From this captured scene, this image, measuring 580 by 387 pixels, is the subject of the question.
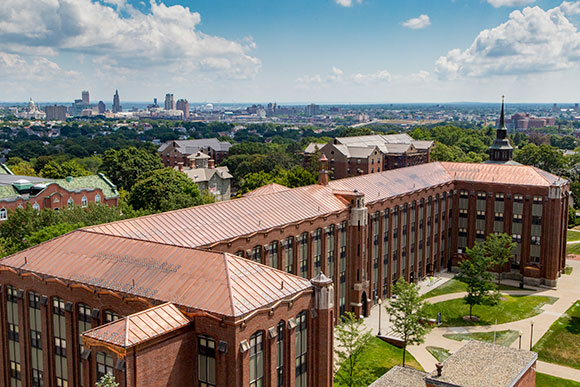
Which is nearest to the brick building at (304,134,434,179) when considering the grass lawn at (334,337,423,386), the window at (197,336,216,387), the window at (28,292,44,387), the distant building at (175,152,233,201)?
the distant building at (175,152,233,201)

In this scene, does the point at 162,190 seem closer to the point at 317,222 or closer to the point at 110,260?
the point at 317,222

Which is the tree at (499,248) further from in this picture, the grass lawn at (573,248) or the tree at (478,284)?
the grass lawn at (573,248)

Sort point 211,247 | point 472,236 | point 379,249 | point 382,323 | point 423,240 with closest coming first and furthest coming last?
point 211,247 < point 382,323 < point 379,249 < point 423,240 < point 472,236

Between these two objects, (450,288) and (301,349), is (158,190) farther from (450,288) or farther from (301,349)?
(301,349)

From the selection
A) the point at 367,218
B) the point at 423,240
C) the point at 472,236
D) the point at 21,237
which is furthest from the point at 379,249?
the point at 21,237

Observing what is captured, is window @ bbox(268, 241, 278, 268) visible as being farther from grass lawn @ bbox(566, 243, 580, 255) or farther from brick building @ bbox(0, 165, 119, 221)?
grass lawn @ bbox(566, 243, 580, 255)

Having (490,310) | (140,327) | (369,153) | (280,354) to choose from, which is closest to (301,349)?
(280,354)
